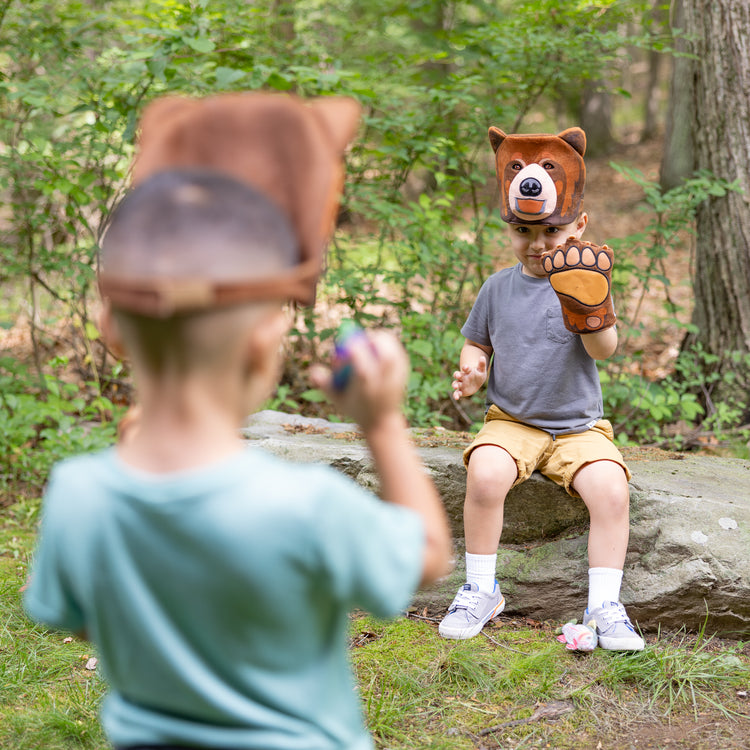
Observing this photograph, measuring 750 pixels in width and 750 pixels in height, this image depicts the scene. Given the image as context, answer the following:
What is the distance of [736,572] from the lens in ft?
9.29

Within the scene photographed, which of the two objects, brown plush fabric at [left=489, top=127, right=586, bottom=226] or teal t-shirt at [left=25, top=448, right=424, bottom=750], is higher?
brown plush fabric at [left=489, top=127, right=586, bottom=226]

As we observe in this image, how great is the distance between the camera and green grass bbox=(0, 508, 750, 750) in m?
2.34

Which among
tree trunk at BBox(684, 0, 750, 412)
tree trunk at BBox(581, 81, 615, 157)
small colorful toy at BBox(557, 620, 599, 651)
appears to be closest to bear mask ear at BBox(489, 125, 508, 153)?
small colorful toy at BBox(557, 620, 599, 651)

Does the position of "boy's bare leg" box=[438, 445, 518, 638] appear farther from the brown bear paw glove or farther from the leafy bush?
the leafy bush

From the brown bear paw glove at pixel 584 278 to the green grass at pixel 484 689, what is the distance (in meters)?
1.20

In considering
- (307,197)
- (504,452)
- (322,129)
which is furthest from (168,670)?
(504,452)

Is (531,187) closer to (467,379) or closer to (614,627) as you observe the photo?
(467,379)

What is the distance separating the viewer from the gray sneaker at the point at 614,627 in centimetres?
265

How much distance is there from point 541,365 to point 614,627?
1.01 m

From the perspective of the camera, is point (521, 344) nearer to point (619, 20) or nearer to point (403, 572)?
point (403, 572)

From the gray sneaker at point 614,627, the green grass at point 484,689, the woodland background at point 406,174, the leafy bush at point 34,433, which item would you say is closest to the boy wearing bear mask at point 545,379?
the gray sneaker at point 614,627

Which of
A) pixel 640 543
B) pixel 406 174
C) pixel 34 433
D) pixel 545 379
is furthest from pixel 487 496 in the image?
pixel 406 174

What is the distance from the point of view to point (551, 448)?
3045mm

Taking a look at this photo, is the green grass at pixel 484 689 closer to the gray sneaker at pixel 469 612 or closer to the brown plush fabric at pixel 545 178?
the gray sneaker at pixel 469 612
